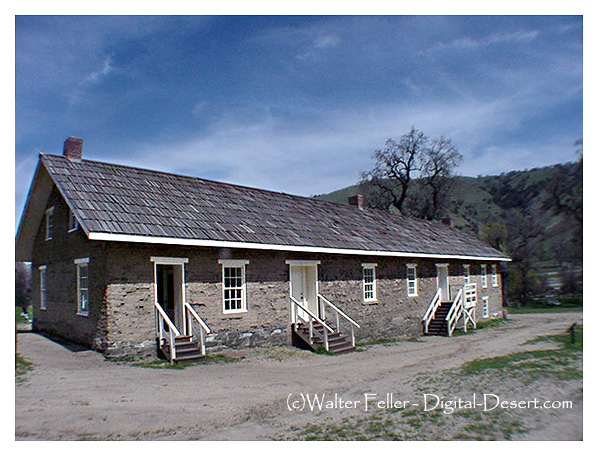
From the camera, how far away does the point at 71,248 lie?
543 inches

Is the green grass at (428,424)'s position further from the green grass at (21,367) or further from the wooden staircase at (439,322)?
the wooden staircase at (439,322)

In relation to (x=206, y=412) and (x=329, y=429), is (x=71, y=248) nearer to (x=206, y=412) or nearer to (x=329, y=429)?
(x=206, y=412)

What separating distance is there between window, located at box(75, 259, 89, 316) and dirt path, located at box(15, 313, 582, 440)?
3.78 feet

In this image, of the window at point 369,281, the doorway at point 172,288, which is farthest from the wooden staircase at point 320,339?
the doorway at point 172,288

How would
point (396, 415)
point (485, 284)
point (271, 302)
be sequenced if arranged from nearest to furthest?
point (396, 415) < point (271, 302) < point (485, 284)

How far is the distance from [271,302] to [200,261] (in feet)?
9.21

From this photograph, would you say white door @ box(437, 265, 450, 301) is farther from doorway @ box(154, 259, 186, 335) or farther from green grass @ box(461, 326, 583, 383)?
doorway @ box(154, 259, 186, 335)

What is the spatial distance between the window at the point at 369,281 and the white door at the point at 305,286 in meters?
2.65

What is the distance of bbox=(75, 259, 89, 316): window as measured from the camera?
509 inches

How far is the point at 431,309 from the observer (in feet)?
71.7

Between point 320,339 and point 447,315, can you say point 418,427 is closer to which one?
point 320,339

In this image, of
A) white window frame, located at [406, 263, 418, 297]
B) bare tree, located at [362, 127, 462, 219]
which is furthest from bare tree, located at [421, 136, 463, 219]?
white window frame, located at [406, 263, 418, 297]

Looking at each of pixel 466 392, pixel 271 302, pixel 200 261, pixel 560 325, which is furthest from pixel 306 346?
pixel 560 325

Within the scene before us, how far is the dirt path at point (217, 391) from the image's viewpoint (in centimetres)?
706
